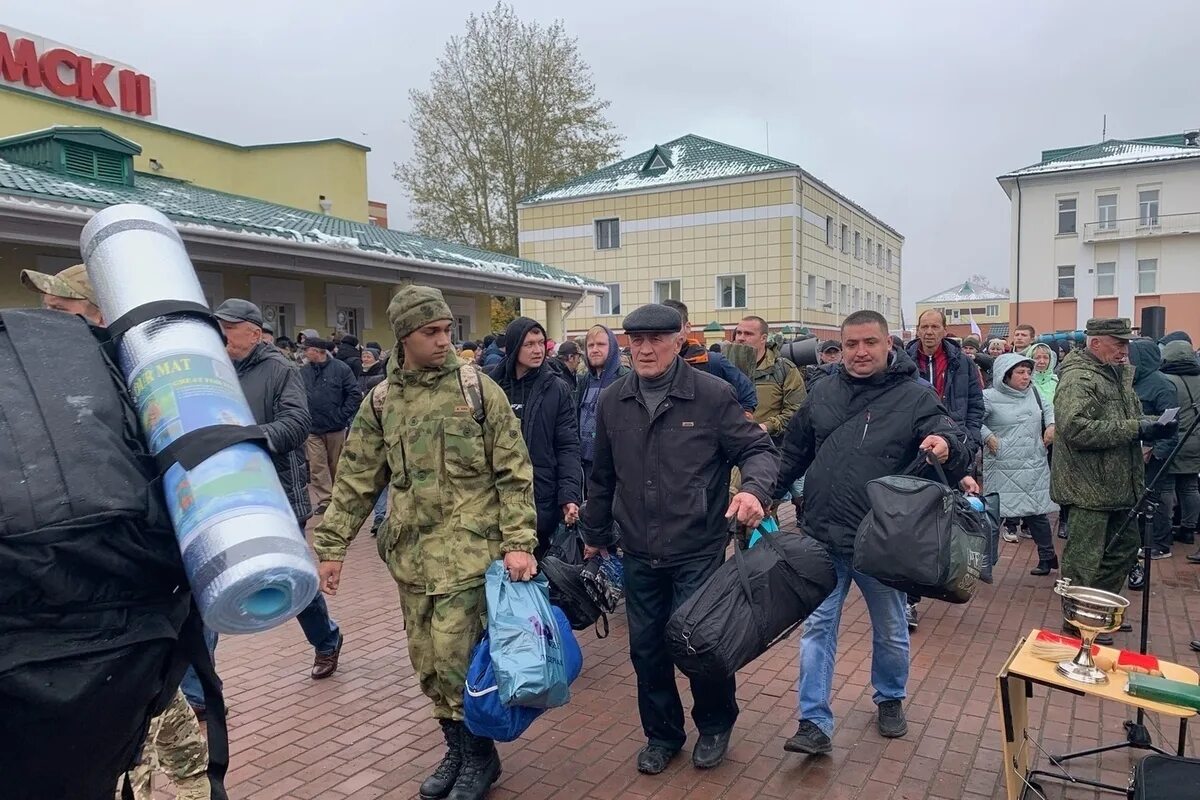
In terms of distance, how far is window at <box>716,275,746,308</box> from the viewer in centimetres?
2647

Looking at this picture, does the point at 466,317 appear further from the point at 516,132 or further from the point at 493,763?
the point at 516,132

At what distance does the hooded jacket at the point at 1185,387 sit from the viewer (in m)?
6.59

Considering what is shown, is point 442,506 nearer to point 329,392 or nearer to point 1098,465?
point 1098,465

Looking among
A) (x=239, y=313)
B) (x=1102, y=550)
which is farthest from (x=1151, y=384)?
(x=239, y=313)

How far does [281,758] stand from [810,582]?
8.43 ft

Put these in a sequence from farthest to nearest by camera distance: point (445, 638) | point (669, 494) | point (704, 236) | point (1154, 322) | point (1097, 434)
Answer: point (704, 236) → point (1154, 322) → point (1097, 434) → point (669, 494) → point (445, 638)

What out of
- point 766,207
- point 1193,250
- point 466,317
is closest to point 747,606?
point 466,317

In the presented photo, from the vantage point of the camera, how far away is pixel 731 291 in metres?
26.8

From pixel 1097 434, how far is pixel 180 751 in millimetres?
5012

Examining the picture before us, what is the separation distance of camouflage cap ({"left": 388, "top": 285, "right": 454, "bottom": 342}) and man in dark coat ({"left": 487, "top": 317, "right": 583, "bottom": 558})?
128 centimetres

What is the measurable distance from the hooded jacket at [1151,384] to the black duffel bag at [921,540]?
4.31 m

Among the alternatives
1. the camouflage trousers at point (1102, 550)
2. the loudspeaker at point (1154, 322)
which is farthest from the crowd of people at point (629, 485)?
the loudspeaker at point (1154, 322)

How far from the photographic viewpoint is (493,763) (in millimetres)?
3404

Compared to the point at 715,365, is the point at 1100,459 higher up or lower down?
lower down
